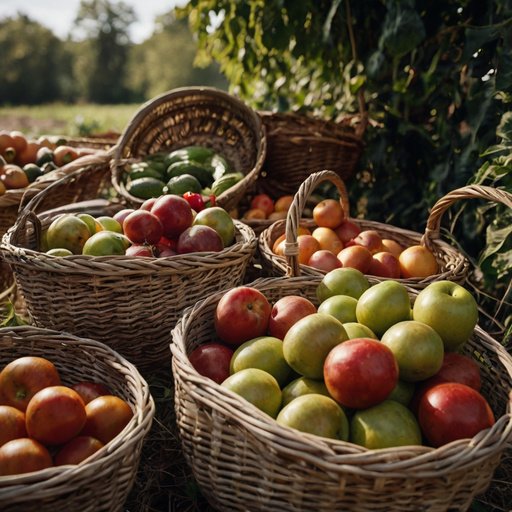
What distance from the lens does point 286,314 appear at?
1794 mm

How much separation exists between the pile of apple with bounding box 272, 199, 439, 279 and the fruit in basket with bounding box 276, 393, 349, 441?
1008 mm

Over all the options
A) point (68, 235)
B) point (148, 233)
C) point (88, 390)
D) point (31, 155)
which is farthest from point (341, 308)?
point (31, 155)

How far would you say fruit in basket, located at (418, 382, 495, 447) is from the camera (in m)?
1.35

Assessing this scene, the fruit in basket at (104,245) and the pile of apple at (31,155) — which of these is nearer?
the fruit in basket at (104,245)

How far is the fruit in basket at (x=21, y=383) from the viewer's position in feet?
5.30

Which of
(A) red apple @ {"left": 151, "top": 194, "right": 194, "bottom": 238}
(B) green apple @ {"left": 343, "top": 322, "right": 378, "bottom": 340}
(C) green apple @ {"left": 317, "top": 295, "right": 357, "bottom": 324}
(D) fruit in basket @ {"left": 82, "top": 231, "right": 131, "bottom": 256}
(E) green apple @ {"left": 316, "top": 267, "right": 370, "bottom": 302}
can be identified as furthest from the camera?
(A) red apple @ {"left": 151, "top": 194, "right": 194, "bottom": 238}

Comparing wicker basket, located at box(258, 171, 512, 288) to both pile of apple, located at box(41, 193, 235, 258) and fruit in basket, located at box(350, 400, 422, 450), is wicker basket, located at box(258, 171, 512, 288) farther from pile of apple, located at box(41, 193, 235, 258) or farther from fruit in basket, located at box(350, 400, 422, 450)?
fruit in basket, located at box(350, 400, 422, 450)

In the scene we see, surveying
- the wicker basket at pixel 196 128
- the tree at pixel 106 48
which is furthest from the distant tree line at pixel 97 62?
the wicker basket at pixel 196 128

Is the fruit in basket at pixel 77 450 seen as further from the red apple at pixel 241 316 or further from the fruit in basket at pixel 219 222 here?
the fruit in basket at pixel 219 222

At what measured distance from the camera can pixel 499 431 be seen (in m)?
1.28

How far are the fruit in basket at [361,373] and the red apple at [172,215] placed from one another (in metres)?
1.20

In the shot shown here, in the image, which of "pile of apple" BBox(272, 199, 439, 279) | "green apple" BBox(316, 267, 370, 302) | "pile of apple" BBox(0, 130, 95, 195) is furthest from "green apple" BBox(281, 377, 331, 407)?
"pile of apple" BBox(0, 130, 95, 195)

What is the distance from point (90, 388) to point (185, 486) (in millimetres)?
464

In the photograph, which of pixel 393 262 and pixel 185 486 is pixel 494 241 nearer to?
pixel 393 262
